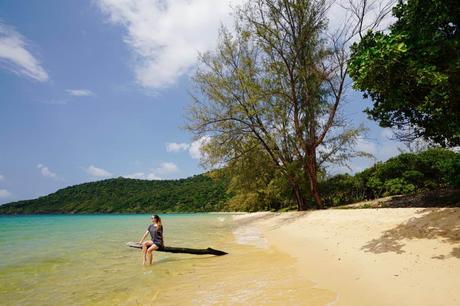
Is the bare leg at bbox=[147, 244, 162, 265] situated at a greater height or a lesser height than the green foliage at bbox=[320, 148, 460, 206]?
lesser

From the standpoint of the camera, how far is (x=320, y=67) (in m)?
23.5

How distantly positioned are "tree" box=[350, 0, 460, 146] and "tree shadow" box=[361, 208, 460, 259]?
281 cm

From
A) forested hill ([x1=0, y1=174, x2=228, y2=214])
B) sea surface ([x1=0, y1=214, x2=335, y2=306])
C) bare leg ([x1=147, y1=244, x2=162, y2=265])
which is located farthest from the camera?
forested hill ([x1=0, y1=174, x2=228, y2=214])

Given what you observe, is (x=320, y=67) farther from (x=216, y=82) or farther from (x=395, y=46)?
(x=395, y=46)

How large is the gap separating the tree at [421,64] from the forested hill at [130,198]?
279 feet

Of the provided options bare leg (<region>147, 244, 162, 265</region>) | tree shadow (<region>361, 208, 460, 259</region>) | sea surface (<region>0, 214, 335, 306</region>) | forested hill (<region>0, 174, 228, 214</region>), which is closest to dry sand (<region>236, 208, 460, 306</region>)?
tree shadow (<region>361, 208, 460, 259</region>)

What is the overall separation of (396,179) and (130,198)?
116m

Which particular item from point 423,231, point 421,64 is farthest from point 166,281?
point 421,64

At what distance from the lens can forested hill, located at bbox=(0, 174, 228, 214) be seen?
4200 inches

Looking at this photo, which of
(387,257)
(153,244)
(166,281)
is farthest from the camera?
(153,244)

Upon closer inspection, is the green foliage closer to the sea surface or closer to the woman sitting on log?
the sea surface

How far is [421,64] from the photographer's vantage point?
32.3ft


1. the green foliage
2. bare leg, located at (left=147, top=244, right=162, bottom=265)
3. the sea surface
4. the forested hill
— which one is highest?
the forested hill

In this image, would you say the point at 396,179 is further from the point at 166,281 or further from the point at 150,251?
the point at 166,281
